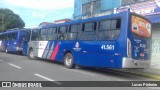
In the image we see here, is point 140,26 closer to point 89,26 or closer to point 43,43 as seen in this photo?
point 89,26

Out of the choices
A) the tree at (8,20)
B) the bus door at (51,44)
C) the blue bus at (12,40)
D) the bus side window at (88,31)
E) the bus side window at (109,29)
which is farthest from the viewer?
the tree at (8,20)

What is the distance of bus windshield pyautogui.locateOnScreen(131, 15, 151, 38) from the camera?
1322 centimetres

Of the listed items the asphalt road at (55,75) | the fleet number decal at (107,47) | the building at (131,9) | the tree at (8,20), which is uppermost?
the tree at (8,20)

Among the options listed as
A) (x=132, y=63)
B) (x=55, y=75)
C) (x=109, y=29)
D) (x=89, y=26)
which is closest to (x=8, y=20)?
(x=89, y=26)

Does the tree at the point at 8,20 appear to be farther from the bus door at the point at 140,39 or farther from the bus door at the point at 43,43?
the bus door at the point at 140,39

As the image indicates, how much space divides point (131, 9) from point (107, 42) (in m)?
8.06

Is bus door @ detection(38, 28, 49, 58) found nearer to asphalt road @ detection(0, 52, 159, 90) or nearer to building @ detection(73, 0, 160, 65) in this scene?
asphalt road @ detection(0, 52, 159, 90)

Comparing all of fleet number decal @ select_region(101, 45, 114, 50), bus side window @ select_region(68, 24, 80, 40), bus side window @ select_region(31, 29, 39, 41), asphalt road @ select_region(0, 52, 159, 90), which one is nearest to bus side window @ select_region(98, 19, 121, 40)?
fleet number decal @ select_region(101, 45, 114, 50)

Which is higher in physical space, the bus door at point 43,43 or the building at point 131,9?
the building at point 131,9

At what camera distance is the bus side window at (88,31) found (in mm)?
14946

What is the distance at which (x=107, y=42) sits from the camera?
45.2ft

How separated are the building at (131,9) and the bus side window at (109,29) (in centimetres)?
248

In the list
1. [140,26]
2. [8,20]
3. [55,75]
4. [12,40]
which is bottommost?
[55,75]

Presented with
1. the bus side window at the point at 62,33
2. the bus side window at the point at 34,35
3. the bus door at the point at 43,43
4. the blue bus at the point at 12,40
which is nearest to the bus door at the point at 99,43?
the bus side window at the point at 62,33
